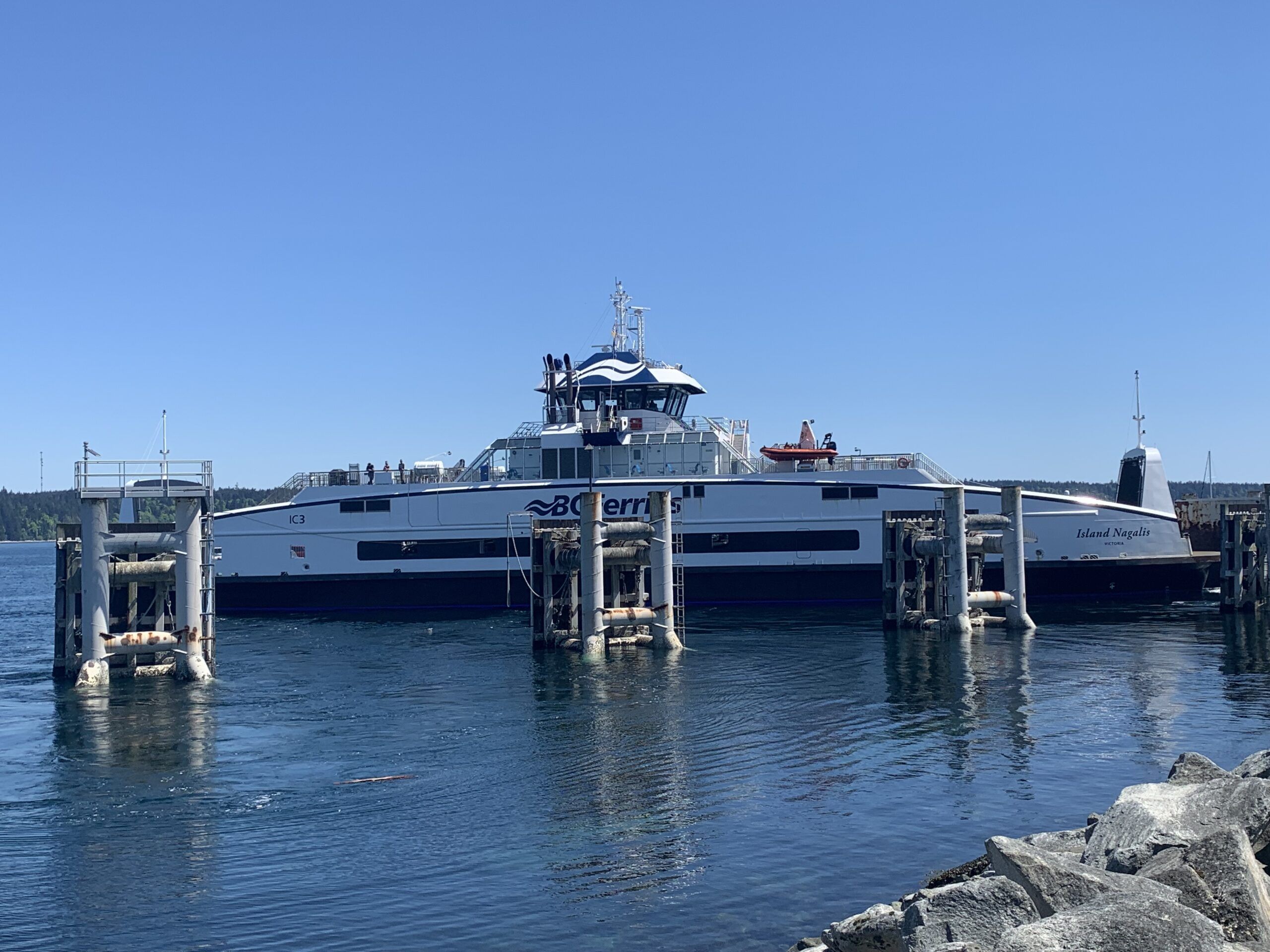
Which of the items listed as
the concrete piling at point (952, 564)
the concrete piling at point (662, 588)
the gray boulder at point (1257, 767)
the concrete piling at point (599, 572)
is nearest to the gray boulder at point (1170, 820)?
the gray boulder at point (1257, 767)

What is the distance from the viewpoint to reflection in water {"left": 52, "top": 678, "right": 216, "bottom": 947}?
12.5m

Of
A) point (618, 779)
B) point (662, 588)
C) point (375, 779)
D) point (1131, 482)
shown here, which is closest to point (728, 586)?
point (662, 588)

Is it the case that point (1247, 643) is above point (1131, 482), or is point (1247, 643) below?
below

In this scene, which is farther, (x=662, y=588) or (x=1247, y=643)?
(x=1247, y=643)

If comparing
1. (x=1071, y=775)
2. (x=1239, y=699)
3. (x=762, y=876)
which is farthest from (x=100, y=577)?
(x=1239, y=699)

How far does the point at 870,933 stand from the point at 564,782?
8570 mm

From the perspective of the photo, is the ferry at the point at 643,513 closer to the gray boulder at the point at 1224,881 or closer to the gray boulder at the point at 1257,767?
the gray boulder at the point at 1257,767

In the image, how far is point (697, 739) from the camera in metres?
20.2

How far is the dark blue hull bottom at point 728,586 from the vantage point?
4134 cm

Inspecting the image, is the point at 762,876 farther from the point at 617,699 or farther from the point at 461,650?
the point at 461,650

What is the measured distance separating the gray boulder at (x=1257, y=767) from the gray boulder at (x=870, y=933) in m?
5.17

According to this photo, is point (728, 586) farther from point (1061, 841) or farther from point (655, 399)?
point (1061, 841)

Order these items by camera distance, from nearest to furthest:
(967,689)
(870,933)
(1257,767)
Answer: (870,933) < (1257,767) < (967,689)

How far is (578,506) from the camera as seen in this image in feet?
141
